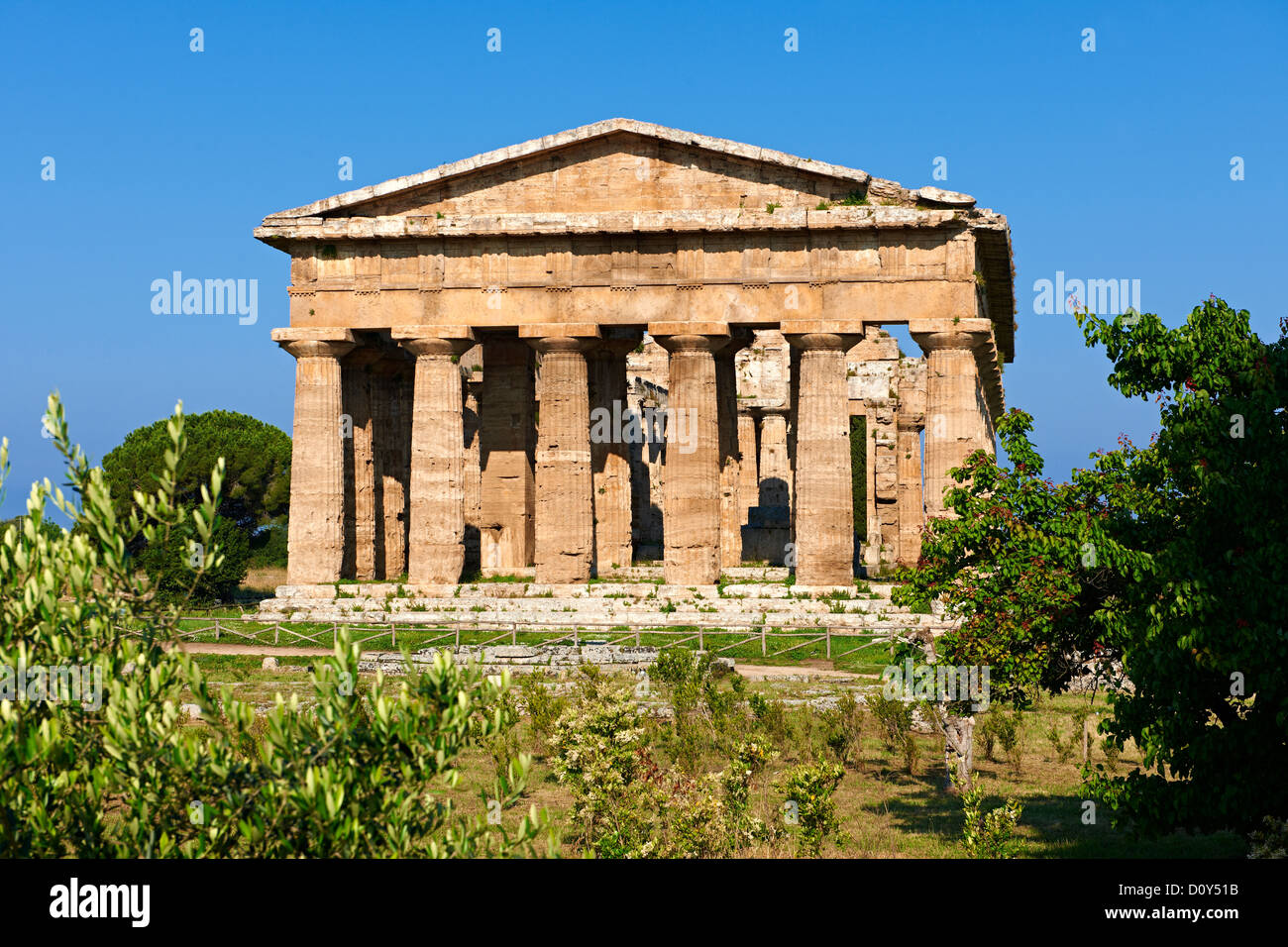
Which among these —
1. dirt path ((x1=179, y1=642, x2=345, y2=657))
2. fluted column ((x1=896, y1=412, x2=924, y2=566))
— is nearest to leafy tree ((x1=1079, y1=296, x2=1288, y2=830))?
dirt path ((x1=179, y1=642, x2=345, y2=657))

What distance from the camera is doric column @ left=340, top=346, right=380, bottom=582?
40.4 m

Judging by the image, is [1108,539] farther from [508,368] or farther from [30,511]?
[508,368]

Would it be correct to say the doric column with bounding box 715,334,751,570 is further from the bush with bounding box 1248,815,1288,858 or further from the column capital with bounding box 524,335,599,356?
the bush with bounding box 1248,815,1288,858

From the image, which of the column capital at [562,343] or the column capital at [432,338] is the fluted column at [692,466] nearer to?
the column capital at [562,343]

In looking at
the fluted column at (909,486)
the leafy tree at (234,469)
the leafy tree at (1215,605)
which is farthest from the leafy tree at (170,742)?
the leafy tree at (234,469)

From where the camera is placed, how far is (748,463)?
→ 184ft

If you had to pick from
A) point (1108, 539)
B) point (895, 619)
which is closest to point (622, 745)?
point (1108, 539)

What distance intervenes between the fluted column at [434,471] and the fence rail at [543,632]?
2.99 meters

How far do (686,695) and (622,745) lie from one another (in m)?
5.77

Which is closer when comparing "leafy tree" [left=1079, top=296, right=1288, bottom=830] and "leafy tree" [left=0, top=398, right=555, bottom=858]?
"leafy tree" [left=0, top=398, right=555, bottom=858]

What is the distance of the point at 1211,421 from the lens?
559 inches

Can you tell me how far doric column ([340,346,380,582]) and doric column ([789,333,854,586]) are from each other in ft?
41.5

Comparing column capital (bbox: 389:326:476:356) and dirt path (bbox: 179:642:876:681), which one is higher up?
column capital (bbox: 389:326:476:356)

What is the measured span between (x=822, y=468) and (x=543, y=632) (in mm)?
8431
